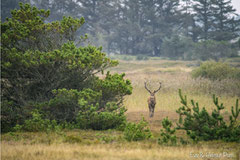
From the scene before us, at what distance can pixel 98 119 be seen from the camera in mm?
11109

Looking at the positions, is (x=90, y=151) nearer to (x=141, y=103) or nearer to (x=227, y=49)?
(x=141, y=103)

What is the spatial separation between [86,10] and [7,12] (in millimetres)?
18223

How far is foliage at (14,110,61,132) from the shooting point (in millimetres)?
10305

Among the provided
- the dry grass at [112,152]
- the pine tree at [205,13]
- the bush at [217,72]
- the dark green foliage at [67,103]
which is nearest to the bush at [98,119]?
the dark green foliage at [67,103]

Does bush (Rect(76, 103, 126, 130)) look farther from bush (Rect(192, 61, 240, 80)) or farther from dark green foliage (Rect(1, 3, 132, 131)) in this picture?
bush (Rect(192, 61, 240, 80))

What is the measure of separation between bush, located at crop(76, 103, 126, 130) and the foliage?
1.03 metres

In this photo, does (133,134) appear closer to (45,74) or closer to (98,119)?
(98,119)

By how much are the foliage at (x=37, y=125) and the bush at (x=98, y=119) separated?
1034 millimetres

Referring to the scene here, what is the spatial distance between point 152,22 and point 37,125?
56707 mm

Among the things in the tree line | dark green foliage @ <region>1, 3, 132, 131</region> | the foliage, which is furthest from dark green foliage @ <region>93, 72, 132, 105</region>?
the tree line

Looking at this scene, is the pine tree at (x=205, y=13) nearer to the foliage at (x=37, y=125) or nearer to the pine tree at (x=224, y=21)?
the pine tree at (x=224, y=21)

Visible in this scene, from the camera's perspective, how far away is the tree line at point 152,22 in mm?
57188

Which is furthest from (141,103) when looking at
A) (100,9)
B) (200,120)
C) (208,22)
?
(100,9)

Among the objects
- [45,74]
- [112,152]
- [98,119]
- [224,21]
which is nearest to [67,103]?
[98,119]
